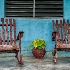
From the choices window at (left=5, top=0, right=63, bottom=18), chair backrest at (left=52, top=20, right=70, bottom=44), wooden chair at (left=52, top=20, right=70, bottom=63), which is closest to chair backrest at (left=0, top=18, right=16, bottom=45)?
window at (left=5, top=0, right=63, bottom=18)

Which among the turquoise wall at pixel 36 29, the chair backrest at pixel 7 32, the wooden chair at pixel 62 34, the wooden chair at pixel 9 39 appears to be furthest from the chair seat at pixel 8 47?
the turquoise wall at pixel 36 29

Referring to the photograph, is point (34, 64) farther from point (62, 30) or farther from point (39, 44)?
point (62, 30)

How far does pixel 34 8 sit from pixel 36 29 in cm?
59

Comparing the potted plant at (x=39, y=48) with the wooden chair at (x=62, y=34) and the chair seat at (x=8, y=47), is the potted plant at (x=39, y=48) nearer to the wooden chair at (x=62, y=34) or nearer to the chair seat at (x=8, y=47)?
the wooden chair at (x=62, y=34)

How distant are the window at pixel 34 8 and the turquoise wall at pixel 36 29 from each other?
183 millimetres

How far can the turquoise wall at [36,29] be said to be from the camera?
713cm

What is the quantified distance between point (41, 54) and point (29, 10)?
1306mm

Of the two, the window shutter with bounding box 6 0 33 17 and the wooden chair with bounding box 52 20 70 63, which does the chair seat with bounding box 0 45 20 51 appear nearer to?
the wooden chair with bounding box 52 20 70 63

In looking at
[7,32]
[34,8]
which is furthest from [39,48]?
[34,8]

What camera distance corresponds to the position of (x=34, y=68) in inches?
224

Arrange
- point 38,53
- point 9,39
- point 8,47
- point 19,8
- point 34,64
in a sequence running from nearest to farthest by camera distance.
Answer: point 8,47, point 34,64, point 9,39, point 38,53, point 19,8

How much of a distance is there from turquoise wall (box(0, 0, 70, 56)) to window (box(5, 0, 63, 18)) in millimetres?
183

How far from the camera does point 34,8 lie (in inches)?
285

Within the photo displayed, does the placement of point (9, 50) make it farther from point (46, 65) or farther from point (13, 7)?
point (13, 7)
